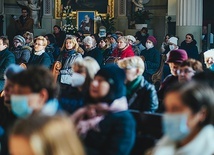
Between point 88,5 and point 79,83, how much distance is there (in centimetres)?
2000

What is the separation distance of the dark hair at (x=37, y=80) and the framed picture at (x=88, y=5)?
68.8 ft

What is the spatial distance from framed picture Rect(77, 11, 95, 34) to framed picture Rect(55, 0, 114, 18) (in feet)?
1.49

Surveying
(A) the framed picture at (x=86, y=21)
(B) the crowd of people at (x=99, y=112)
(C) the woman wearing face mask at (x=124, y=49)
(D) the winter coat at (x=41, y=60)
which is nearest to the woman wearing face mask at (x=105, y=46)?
(C) the woman wearing face mask at (x=124, y=49)

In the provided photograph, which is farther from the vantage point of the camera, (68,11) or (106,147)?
(68,11)

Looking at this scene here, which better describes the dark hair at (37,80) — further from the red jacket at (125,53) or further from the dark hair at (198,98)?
the red jacket at (125,53)

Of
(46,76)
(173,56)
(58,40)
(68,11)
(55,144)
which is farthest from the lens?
(68,11)

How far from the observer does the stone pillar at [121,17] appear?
2541cm

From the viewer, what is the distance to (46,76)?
4.35 m

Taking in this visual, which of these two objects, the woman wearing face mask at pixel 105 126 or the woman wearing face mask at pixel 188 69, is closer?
the woman wearing face mask at pixel 105 126

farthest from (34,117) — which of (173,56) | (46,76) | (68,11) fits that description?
(68,11)

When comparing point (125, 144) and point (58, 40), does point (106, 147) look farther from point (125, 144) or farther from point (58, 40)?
point (58, 40)

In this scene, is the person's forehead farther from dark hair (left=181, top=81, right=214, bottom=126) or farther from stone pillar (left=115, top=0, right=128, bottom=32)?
stone pillar (left=115, top=0, right=128, bottom=32)

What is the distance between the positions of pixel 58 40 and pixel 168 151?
16.0 meters

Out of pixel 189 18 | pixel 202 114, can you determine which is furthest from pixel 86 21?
pixel 202 114
